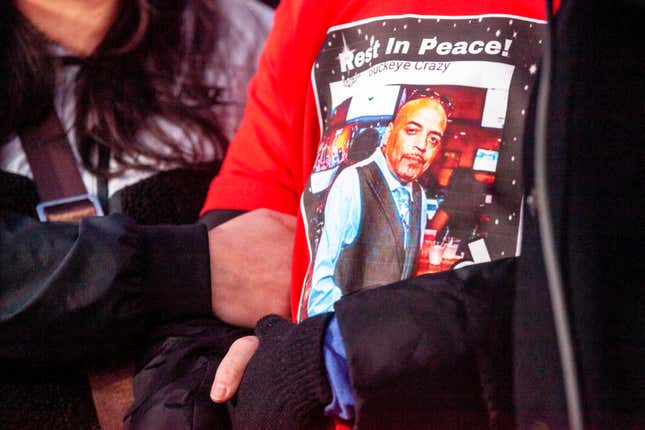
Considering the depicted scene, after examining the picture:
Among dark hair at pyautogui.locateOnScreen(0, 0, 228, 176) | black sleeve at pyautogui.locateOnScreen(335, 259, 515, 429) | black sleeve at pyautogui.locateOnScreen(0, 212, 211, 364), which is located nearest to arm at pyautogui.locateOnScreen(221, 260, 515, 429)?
black sleeve at pyautogui.locateOnScreen(335, 259, 515, 429)

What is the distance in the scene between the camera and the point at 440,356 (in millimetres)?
517

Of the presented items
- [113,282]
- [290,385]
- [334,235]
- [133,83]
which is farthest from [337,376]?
[133,83]

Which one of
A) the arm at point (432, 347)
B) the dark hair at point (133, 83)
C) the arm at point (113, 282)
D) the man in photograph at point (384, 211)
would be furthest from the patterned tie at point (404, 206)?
the dark hair at point (133, 83)

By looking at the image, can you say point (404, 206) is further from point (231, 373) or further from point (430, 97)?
point (231, 373)

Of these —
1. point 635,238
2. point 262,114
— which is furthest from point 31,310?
point 635,238

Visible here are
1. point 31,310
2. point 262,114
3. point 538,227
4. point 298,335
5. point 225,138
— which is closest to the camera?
point 538,227

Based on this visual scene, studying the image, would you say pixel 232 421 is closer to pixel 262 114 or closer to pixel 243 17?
pixel 262 114

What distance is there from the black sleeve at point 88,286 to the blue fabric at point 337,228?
7.8 inches

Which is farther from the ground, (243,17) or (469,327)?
(243,17)

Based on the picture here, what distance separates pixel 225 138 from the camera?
1.12 m

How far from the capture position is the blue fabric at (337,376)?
57 cm

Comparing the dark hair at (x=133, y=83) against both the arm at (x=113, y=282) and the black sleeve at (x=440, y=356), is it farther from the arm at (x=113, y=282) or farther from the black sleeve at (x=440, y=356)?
the black sleeve at (x=440, y=356)

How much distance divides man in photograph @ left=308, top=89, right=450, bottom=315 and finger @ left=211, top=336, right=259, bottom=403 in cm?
7

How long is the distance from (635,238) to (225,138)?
0.76 metres
